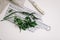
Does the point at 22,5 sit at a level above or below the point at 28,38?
above

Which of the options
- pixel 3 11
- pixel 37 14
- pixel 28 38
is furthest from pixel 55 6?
pixel 3 11

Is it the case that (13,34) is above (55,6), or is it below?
below

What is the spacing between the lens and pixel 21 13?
1757mm

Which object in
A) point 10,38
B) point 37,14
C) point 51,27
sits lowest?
point 10,38

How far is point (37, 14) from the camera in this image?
175cm

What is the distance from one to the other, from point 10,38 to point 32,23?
0.30 meters

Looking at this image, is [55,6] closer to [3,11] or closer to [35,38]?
[35,38]

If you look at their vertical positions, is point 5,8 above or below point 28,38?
above

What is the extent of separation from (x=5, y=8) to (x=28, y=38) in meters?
0.45

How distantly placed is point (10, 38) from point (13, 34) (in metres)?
0.06

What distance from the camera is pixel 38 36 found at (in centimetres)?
171

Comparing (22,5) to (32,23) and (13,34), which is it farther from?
(13,34)

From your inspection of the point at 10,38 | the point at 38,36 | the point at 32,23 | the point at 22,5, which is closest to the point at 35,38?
the point at 38,36

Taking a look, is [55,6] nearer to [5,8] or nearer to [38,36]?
[38,36]
